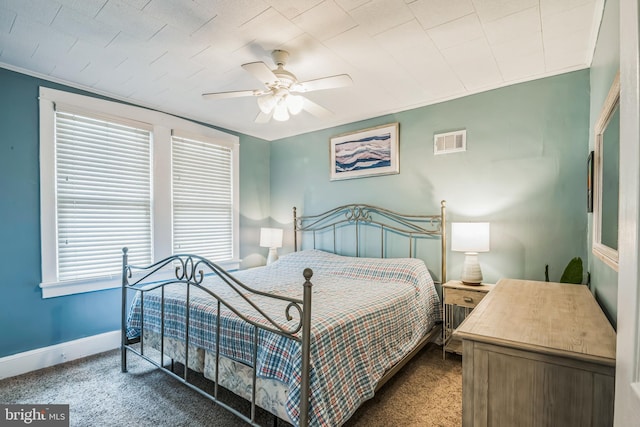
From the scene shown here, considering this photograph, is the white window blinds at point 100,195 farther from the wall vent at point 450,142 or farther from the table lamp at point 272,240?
the wall vent at point 450,142

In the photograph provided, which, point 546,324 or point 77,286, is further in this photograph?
point 77,286

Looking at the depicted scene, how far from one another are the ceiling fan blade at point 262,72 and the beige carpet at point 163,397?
217 centimetres

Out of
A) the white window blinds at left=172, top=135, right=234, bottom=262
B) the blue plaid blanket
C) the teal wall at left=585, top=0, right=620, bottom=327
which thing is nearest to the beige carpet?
the blue plaid blanket

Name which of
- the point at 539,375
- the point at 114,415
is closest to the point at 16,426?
the point at 114,415

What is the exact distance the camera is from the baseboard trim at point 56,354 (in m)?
2.49

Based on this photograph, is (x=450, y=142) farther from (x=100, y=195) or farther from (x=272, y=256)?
(x=100, y=195)

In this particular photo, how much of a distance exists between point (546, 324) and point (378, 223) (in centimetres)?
223

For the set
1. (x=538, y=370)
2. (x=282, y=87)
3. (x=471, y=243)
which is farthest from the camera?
(x=471, y=243)

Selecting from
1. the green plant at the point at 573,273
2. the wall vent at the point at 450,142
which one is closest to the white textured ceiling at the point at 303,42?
the wall vent at the point at 450,142

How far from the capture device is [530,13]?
72.8 inches

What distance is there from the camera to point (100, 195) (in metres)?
3.00

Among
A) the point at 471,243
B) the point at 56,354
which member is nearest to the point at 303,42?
the point at 471,243

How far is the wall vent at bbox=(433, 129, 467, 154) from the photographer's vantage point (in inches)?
120

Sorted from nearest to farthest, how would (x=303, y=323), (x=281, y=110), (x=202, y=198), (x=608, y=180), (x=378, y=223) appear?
(x=303, y=323) → (x=608, y=180) → (x=281, y=110) → (x=378, y=223) → (x=202, y=198)
